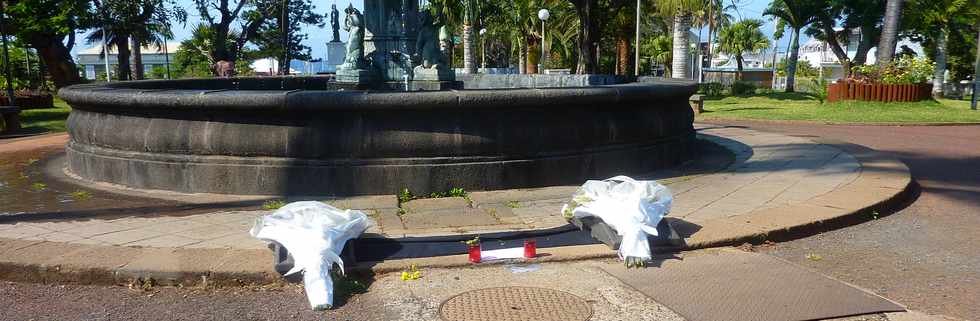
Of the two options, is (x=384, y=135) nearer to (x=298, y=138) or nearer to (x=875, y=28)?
(x=298, y=138)

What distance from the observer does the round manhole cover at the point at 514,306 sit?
388 centimetres

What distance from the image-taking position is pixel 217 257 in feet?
15.3

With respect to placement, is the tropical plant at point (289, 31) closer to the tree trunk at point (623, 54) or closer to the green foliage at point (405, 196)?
the tree trunk at point (623, 54)

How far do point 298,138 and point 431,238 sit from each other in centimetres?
227

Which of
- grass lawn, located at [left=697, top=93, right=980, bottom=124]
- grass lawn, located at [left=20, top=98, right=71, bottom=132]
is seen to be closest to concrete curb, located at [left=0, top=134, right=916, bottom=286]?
grass lawn, located at [left=697, top=93, right=980, bottom=124]

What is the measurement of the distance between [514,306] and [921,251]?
3277 mm

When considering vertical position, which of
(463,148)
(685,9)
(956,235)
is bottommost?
(956,235)

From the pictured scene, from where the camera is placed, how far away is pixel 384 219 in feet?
19.3

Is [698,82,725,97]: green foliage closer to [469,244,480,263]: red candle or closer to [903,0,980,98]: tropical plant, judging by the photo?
[903,0,980,98]: tropical plant

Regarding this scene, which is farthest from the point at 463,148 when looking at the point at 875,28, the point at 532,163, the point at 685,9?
the point at 875,28

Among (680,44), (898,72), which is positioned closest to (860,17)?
(680,44)

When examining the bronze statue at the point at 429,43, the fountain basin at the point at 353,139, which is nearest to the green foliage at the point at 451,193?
the fountain basin at the point at 353,139

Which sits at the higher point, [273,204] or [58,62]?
[58,62]

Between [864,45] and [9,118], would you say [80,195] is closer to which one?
[9,118]
